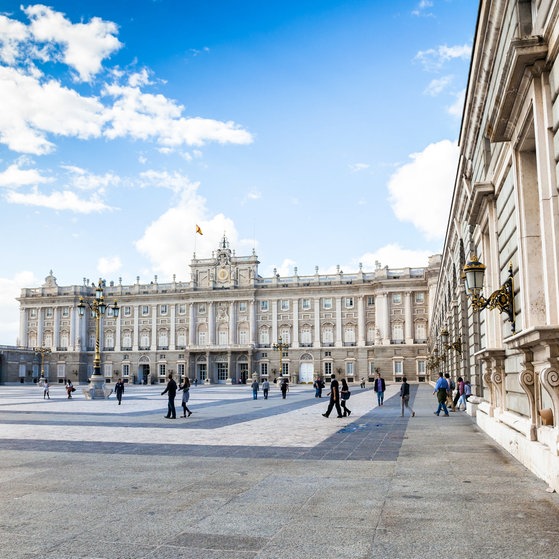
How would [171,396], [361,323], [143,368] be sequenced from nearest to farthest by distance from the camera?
[171,396], [361,323], [143,368]

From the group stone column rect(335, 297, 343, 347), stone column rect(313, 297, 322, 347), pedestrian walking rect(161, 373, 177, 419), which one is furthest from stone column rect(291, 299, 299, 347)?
pedestrian walking rect(161, 373, 177, 419)

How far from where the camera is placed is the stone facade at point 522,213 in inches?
286

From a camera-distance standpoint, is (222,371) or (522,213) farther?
(222,371)

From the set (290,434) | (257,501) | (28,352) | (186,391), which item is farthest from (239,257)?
(257,501)

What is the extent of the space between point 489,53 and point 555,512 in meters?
9.33

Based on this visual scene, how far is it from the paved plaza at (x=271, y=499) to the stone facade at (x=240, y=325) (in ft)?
211

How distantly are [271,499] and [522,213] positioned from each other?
5542mm

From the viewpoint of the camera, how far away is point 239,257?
292 ft

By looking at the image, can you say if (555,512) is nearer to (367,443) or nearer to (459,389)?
(367,443)

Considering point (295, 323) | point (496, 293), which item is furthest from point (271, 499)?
point (295, 323)

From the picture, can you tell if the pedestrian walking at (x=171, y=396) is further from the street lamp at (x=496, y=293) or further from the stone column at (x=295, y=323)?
the stone column at (x=295, y=323)

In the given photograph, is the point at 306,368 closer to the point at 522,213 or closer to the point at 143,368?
the point at 143,368

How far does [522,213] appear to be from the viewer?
9.12 meters

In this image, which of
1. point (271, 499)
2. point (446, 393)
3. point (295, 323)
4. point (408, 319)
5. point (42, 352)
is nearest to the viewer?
point (271, 499)
